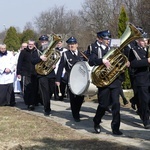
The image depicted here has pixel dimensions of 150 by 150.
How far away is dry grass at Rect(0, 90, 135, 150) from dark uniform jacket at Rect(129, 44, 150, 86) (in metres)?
1.51

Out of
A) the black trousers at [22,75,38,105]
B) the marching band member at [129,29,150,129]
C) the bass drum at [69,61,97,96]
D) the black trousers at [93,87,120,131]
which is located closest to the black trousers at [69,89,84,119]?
the bass drum at [69,61,97,96]

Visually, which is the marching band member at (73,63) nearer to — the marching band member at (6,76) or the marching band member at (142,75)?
the marching band member at (142,75)

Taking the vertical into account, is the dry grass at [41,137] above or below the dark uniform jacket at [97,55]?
below

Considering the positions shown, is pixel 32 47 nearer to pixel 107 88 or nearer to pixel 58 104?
pixel 58 104

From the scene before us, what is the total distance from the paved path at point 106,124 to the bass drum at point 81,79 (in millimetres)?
703

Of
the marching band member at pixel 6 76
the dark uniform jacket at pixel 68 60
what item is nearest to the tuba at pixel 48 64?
the dark uniform jacket at pixel 68 60

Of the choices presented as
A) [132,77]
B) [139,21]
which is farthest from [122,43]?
[139,21]

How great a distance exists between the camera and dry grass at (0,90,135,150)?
6.46m

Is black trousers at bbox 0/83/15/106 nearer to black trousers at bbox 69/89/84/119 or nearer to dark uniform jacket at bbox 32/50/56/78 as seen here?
dark uniform jacket at bbox 32/50/56/78

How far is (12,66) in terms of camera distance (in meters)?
11.6

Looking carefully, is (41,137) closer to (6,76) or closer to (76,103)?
(76,103)

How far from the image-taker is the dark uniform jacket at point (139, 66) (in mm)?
7559

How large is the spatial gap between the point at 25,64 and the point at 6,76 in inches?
26.8

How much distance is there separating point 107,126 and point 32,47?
378 centimetres
